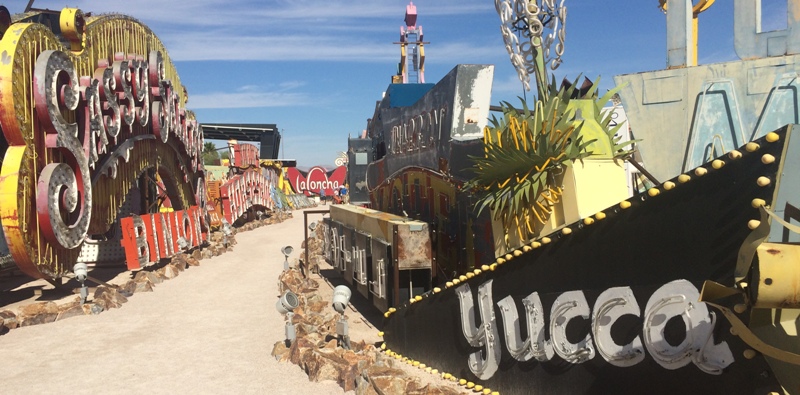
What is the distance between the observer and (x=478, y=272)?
6969mm

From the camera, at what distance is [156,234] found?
20109 mm

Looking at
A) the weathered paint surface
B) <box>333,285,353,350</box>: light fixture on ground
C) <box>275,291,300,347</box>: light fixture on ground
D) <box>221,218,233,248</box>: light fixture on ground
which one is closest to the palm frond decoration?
the weathered paint surface

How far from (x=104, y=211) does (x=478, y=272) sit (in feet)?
45.6

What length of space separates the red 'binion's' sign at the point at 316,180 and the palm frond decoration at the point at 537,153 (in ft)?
191

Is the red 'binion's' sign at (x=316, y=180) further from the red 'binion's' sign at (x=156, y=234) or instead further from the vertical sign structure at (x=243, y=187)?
the red 'binion's' sign at (x=156, y=234)

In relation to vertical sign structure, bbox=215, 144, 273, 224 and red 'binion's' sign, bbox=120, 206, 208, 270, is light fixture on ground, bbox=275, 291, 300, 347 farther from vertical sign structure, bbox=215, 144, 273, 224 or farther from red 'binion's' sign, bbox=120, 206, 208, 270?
vertical sign structure, bbox=215, 144, 273, 224

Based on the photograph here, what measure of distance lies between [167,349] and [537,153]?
7.70 m

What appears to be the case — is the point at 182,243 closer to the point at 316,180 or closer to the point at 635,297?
the point at 635,297

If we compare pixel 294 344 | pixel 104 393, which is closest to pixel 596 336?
pixel 294 344

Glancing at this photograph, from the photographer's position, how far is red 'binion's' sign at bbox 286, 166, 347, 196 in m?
64.4

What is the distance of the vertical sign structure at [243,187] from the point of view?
33.2m

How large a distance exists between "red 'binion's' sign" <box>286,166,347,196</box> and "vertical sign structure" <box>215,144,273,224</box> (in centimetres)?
2005

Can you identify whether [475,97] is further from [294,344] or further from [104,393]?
[104,393]

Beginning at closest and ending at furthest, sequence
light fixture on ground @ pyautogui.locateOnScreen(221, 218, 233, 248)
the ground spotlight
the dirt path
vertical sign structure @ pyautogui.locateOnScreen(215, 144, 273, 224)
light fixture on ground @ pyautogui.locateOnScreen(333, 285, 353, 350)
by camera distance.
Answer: the dirt path < light fixture on ground @ pyautogui.locateOnScreen(333, 285, 353, 350) < the ground spotlight < light fixture on ground @ pyautogui.locateOnScreen(221, 218, 233, 248) < vertical sign structure @ pyautogui.locateOnScreen(215, 144, 273, 224)
